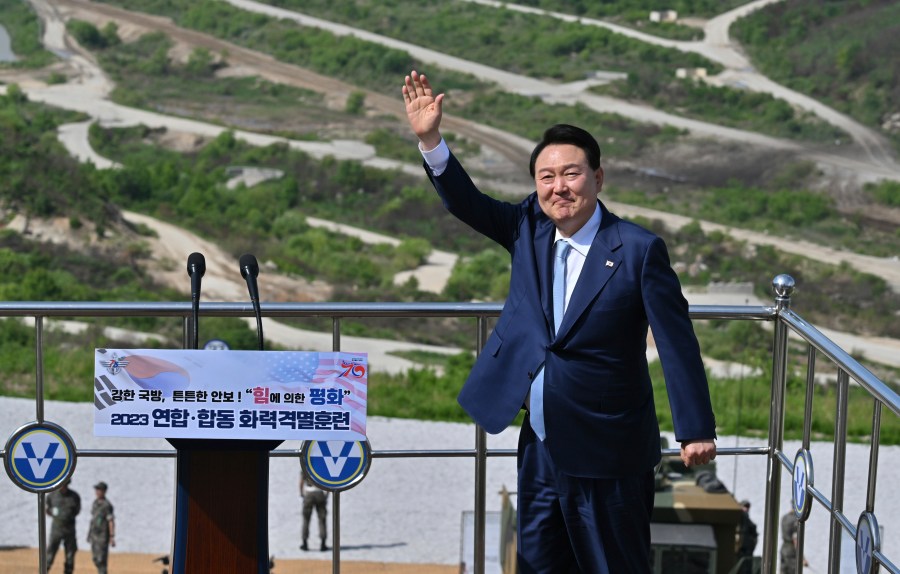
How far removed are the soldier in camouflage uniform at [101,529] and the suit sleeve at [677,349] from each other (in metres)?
10.2

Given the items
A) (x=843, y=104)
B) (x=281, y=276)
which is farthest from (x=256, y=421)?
(x=843, y=104)

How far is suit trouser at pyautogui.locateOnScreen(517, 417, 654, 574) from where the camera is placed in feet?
9.29

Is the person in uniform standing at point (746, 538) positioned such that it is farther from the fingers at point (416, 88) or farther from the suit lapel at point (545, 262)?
the fingers at point (416, 88)

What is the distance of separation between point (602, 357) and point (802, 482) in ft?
2.87

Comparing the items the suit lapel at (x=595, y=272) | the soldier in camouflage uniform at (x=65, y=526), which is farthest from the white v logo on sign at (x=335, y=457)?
the soldier in camouflage uniform at (x=65, y=526)

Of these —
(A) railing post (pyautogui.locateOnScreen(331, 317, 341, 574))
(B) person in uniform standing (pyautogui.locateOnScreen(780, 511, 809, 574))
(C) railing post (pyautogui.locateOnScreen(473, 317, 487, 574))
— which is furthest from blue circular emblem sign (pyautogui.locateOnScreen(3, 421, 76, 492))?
(B) person in uniform standing (pyautogui.locateOnScreen(780, 511, 809, 574))

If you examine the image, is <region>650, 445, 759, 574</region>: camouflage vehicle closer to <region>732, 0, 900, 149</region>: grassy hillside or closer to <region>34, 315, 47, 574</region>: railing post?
<region>34, 315, 47, 574</region>: railing post

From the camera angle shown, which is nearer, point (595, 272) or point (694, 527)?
point (595, 272)

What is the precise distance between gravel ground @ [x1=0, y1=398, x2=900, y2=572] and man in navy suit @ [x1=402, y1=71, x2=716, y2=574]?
1106 centimetres

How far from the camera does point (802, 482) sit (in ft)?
10.8

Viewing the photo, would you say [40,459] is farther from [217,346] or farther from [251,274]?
[251,274]

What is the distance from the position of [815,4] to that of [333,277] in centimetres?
1827

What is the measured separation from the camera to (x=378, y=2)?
40.2 meters

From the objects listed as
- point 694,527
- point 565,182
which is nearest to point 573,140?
point 565,182
